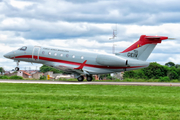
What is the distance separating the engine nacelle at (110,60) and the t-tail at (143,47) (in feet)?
5.74

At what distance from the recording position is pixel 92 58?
41.1 m

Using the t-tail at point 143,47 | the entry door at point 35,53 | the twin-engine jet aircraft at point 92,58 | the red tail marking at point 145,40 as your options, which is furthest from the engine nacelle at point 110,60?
the entry door at point 35,53

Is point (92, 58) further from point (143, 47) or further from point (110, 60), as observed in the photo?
point (143, 47)

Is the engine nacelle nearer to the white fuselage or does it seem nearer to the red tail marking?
the white fuselage

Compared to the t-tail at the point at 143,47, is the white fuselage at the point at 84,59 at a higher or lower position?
lower

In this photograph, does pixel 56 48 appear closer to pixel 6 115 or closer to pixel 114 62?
pixel 114 62

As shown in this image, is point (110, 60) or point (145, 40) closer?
point (145, 40)

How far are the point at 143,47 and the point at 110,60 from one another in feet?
17.0

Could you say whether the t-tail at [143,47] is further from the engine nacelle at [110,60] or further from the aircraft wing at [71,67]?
the aircraft wing at [71,67]

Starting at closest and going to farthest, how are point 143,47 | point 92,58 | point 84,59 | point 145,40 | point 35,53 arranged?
point 145,40 → point 143,47 → point 84,59 → point 92,58 → point 35,53

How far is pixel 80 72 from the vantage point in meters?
40.2

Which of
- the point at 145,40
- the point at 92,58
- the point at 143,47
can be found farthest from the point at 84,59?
the point at 145,40

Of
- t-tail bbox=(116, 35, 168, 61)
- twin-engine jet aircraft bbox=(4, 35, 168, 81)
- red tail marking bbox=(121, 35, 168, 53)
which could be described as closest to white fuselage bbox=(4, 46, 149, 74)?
twin-engine jet aircraft bbox=(4, 35, 168, 81)

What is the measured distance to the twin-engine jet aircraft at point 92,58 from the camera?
A: 39.8 metres
